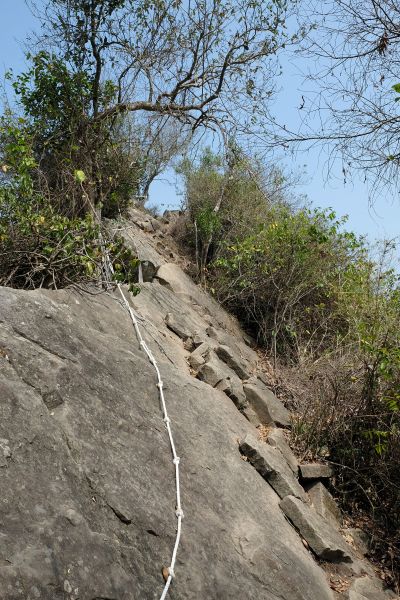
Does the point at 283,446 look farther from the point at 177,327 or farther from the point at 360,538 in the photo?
the point at 177,327

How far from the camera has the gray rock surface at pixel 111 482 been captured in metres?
3.45

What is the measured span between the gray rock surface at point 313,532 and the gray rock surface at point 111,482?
14 cm

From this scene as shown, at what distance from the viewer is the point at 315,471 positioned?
Result: 22.9ft

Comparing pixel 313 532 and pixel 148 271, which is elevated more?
pixel 148 271

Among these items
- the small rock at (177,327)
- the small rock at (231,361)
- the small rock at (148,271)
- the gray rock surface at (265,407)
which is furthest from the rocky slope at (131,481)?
the small rock at (148,271)

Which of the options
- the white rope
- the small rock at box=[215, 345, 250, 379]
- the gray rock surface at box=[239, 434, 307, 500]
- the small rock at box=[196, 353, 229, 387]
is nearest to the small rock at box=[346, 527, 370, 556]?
the gray rock surface at box=[239, 434, 307, 500]

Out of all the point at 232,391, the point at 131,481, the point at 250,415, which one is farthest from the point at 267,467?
the point at 131,481

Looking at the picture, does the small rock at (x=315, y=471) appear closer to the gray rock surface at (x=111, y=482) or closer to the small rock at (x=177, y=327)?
the gray rock surface at (x=111, y=482)

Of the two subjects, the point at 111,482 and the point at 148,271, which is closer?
the point at 111,482

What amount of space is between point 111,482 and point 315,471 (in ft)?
11.5

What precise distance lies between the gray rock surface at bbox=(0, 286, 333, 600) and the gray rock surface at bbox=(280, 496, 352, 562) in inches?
5.4

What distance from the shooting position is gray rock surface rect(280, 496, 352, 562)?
5.68 metres

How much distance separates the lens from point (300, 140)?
16.3 ft

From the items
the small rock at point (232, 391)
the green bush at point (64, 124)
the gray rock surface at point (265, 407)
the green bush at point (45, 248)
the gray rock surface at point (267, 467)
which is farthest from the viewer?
the green bush at point (64, 124)
